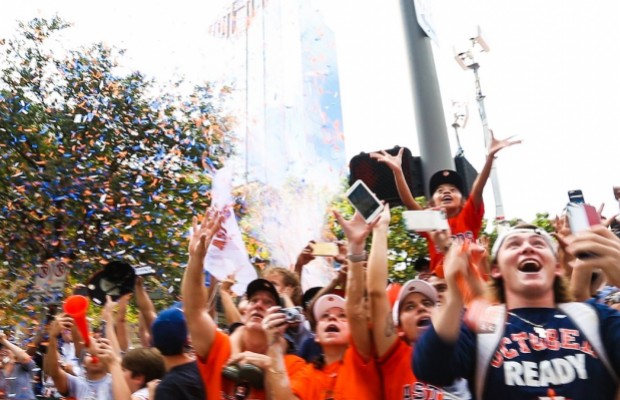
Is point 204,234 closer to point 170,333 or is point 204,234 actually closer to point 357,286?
point 170,333

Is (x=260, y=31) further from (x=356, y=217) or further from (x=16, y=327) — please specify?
(x=356, y=217)

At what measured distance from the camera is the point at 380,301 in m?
3.18

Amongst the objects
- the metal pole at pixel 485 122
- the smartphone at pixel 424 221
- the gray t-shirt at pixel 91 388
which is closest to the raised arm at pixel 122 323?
the gray t-shirt at pixel 91 388

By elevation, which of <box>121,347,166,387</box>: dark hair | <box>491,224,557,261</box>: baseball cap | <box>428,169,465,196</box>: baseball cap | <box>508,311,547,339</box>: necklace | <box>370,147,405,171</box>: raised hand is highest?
<box>370,147,405,171</box>: raised hand

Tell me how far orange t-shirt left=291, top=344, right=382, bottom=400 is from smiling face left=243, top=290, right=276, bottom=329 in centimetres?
38

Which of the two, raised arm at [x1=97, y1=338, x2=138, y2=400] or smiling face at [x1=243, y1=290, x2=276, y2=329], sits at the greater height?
smiling face at [x1=243, y1=290, x2=276, y2=329]

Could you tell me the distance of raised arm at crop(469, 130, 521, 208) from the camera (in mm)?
4633

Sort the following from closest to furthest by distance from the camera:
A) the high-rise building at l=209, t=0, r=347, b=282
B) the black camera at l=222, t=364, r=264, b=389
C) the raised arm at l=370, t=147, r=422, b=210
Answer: the black camera at l=222, t=364, r=264, b=389 → the raised arm at l=370, t=147, r=422, b=210 → the high-rise building at l=209, t=0, r=347, b=282

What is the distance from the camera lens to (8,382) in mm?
6125

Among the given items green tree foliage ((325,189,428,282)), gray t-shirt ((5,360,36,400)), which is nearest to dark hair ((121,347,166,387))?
gray t-shirt ((5,360,36,400))

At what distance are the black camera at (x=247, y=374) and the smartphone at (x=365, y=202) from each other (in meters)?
0.97

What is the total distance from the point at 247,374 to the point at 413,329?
89 cm

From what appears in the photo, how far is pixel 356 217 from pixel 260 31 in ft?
20.7

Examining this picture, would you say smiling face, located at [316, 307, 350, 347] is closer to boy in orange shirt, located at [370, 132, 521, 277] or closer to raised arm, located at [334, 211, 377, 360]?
raised arm, located at [334, 211, 377, 360]
